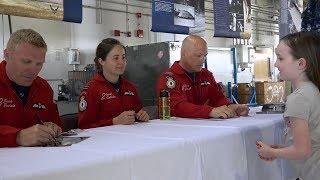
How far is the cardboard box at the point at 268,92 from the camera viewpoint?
27.2ft

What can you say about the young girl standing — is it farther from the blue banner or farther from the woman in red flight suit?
the blue banner

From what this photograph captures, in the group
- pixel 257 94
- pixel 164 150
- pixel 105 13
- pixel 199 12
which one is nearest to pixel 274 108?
pixel 164 150

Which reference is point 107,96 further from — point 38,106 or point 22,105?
point 22,105

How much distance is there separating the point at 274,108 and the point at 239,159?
90 centimetres

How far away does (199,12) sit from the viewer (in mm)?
4312

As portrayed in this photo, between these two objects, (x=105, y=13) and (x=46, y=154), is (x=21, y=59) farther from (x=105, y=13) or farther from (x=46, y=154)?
(x=105, y=13)

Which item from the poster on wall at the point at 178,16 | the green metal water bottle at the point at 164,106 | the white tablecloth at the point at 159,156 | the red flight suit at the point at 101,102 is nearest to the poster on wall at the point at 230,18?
the poster on wall at the point at 178,16

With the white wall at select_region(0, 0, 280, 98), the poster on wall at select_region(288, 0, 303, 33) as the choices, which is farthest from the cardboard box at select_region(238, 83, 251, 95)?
the poster on wall at select_region(288, 0, 303, 33)

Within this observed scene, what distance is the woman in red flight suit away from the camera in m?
2.34

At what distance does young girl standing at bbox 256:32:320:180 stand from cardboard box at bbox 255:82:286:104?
6950 millimetres

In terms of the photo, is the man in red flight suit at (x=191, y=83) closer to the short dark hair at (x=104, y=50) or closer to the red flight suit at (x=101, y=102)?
the red flight suit at (x=101, y=102)

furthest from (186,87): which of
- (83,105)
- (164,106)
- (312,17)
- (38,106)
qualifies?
(38,106)

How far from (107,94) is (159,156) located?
1.22 metres

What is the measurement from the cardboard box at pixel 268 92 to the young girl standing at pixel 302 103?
6950 mm
